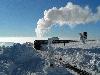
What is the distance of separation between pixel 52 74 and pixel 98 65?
8.31 metres

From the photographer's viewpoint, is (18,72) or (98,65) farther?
(98,65)

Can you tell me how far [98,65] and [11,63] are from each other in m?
12.5

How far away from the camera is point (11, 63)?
105ft

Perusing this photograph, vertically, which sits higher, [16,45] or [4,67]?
[16,45]

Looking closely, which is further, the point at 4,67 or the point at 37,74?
the point at 4,67

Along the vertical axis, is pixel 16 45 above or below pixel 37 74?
above

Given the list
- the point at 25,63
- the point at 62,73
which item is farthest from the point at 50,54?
the point at 62,73

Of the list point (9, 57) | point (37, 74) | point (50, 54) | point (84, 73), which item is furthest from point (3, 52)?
point (84, 73)

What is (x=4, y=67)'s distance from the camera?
30422 millimetres

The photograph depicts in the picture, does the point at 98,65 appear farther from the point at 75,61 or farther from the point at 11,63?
the point at 11,63

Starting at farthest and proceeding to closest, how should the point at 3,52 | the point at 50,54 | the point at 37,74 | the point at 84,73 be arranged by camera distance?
1. the point at 3,52
2. the point at 50,54
3. the point at 84,73
4. the point at 37,74

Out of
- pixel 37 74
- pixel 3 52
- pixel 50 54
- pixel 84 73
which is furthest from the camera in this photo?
pixel 3 52

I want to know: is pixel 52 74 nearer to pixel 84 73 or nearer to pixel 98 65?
pixel 84 73

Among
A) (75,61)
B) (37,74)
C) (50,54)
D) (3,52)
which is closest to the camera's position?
(37,74)
